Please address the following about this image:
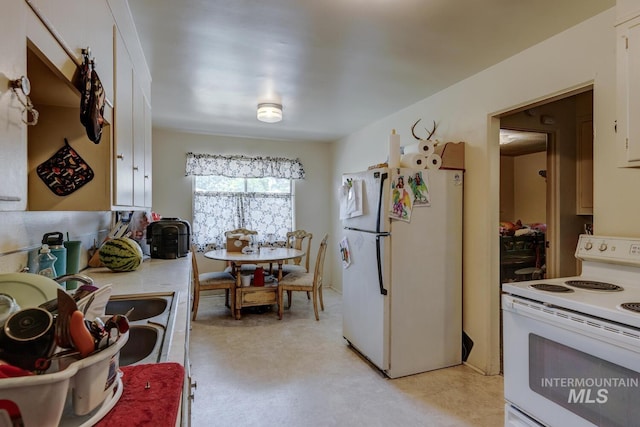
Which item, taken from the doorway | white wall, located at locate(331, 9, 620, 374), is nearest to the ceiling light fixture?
white wall, located at locate(331, 9, 620, 374)

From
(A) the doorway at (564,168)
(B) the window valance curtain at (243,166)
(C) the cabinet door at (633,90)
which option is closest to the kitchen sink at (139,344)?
(C) the cabinet door at (633,90)

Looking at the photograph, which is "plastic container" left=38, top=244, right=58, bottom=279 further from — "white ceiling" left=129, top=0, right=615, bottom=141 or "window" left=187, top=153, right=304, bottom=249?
"window" left=187, top=153, right=304, bottom=249

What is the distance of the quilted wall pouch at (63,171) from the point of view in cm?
133

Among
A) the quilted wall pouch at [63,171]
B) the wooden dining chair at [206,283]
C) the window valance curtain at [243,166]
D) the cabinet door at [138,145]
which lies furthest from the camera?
the window valance curtain at [243,166]

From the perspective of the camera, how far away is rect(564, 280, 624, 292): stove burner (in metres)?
1.55

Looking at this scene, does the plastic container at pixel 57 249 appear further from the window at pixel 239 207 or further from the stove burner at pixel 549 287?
the window at pixel 239 207

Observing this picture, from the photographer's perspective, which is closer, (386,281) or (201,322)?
(386,281)

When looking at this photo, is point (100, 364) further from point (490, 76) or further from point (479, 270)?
point (490, 76)

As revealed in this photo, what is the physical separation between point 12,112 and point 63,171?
2.64 feet

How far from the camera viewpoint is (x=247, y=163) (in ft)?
16.2

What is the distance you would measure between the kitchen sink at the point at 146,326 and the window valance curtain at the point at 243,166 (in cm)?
337

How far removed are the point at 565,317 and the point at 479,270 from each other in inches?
52.0

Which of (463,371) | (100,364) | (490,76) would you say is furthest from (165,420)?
(490,76)

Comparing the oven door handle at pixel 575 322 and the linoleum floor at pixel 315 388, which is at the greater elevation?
the oven door handle at pixel 575 322
